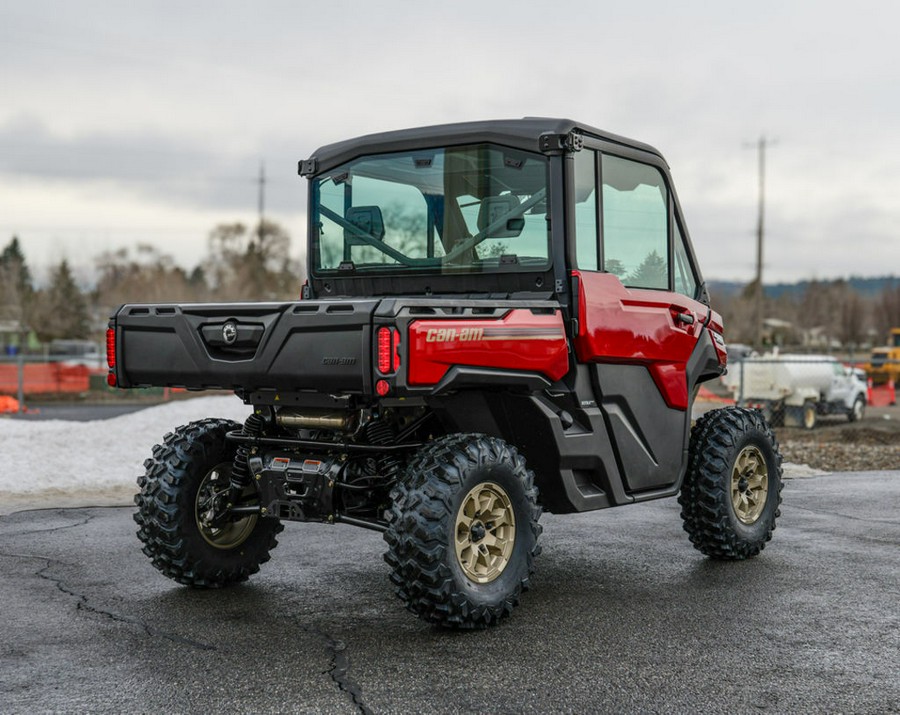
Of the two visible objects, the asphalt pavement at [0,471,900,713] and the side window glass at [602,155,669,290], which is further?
the side window glass at [602,155,669,290]

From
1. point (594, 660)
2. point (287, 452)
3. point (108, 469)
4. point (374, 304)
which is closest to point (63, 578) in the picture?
point (287, 452)

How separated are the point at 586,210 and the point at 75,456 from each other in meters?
7.94

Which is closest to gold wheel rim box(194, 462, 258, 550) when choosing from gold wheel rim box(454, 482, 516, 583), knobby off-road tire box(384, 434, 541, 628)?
knobby off-road tire box(384, 434, 541, 628)

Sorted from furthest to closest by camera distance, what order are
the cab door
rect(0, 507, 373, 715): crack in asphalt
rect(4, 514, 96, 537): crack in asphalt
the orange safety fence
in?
1. the orange safety fence
2. rect(4, 514, 96, 537): crack in asphalt
3. the cab door
4. rect(0, 507, 373, 715): crack in asphalt

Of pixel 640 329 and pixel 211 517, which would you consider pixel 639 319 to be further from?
pixel 211 517

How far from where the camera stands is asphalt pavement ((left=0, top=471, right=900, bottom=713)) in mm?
4684

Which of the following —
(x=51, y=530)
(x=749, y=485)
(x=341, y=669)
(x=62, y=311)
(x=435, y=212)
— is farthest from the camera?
(x=62, y=311)

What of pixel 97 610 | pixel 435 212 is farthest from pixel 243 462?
pixel 435 212

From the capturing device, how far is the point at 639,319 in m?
6.74

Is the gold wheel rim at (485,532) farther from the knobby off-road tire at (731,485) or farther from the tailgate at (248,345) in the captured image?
the knobby off-road tire at (731,485)

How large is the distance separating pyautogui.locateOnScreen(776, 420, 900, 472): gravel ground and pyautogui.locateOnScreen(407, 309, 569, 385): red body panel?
9.59 metres

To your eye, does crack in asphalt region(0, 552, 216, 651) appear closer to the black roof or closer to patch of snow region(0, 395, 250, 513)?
patch of snow region(0, 395, 250, 513)

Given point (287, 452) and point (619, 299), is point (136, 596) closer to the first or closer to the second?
point (287, 452)

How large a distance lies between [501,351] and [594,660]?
160cm
